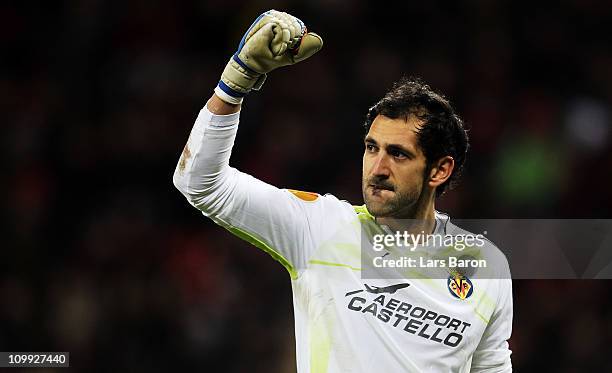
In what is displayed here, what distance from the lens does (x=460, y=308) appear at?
3.45m

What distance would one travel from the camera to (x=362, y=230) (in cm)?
348

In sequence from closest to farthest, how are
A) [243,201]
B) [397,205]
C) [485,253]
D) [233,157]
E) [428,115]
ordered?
[243,201] < [397,205] < [428,115] < [485,253] < [233,157]

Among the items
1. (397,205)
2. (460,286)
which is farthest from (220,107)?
(460,286)

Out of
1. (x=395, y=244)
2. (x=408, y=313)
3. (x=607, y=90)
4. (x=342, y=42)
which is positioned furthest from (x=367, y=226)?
(x=607, y=90)

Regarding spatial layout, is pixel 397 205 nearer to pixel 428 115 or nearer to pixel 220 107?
pixel 428 115

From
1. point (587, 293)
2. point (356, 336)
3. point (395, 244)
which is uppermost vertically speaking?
point (395, 244)

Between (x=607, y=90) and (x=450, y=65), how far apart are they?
61.8 inches

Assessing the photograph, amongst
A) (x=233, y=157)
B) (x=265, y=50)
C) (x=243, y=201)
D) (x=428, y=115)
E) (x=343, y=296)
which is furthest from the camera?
(x=233, y=157)

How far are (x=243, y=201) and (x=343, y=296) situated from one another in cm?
52

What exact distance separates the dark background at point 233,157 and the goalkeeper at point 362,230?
127 inches

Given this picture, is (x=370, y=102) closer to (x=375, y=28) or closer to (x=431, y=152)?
(x=375, y=28)

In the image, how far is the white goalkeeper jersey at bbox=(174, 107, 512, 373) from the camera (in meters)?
3.22

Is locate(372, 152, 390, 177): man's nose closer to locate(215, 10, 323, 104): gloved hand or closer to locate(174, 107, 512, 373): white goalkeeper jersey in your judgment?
locate(174, 107, 512, 373): white goalkeeper jersey

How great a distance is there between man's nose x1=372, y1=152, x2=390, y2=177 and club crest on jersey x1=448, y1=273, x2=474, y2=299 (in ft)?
1.60
